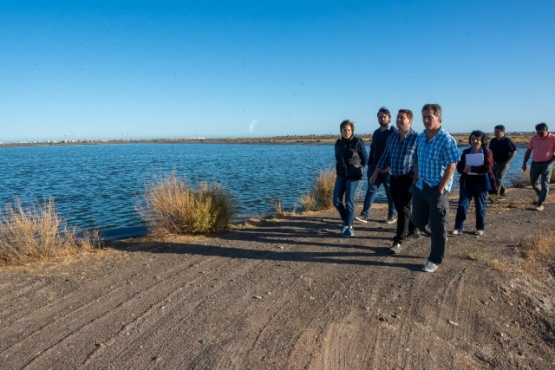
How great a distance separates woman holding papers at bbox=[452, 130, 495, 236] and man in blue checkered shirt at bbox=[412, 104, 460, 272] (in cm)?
217

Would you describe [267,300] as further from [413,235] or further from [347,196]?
[413,235]

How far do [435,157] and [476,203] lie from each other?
9.11 ft

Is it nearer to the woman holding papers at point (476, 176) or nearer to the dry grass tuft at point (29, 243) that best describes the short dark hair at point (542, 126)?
the woman holding papers at point (476, 176)

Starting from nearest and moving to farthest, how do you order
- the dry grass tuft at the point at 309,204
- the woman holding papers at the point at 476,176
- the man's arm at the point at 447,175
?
the man's arm at the point at 447,175, the woman holding papers at the point at 476,176, the dry grass tuft at the point at 309,204

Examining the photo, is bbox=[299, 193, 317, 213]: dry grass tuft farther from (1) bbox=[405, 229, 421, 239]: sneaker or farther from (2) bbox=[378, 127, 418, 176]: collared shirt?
(2) bbox=[378, 127, 418, 176]: collared shirt

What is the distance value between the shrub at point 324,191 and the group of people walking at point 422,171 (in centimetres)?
192

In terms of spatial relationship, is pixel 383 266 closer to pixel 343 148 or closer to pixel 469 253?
pixel 469 253

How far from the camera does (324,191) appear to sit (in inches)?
418

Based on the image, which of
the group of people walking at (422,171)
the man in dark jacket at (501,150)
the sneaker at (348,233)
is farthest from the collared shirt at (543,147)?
the sneaker at (348,233)

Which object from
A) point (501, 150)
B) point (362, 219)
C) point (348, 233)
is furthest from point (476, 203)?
point (501, 150)

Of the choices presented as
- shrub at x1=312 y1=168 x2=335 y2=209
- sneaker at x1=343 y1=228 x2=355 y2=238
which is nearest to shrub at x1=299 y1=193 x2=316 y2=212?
shrub at x1=312 y1=168 x2=335 y2=209

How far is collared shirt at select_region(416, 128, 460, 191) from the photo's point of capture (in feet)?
15.7

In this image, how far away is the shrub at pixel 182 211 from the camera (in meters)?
7.31

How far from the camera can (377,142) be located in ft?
24.6
